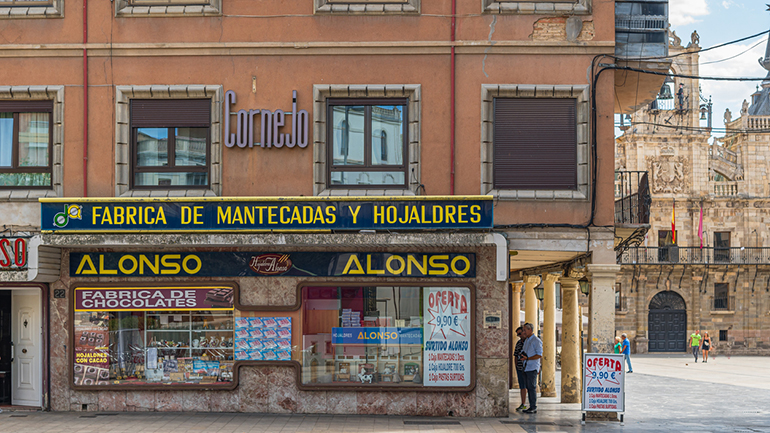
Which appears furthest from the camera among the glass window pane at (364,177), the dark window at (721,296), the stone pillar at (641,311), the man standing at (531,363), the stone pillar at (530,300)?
the dark window at (721,296)

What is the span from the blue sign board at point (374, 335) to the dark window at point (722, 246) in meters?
39.0

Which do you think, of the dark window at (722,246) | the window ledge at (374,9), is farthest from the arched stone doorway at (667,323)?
the window ledge at (374,9)

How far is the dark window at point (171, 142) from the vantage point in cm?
1290

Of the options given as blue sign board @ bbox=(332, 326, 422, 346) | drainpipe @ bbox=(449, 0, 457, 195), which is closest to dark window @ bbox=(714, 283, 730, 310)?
blue sign board @ bbox=(332, 326, 422, 346)

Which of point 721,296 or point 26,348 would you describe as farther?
point 721,296

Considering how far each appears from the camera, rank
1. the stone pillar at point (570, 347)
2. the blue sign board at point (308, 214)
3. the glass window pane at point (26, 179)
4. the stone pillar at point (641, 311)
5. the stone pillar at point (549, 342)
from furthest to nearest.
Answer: the stone pillar at point (641, 311) → the stone pillar at point (549, 342) → the stone pillar at point (570, 347) → the glass window pane at point (26, 179) → the blue sign board at point (308, 214)

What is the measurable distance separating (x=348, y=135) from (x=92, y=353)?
5.93 m

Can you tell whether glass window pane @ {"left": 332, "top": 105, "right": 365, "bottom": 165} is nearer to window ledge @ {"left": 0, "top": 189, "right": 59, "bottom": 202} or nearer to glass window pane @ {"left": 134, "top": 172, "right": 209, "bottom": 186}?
glass window pane @ {"left": 134, "top": 172, "right": 209, "bottom": 186}

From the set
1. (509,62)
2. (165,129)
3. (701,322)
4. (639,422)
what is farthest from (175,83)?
(701,322)

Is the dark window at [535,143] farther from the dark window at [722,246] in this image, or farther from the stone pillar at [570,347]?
the dark window at [722,246]

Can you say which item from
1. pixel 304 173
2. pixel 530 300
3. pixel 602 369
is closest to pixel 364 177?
pixel 304 173

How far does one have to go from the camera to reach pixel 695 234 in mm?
47375

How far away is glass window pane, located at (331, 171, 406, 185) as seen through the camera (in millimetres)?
12789

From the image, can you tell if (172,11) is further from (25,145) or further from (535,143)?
(535,143)
